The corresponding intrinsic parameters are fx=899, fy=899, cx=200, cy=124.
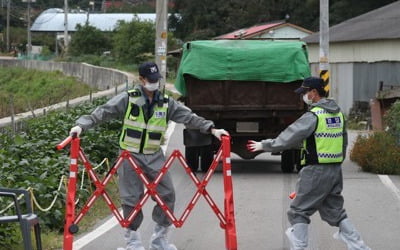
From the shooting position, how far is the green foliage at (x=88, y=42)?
83.8 metres

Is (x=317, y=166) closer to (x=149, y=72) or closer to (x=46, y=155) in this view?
(x=149, y=72)

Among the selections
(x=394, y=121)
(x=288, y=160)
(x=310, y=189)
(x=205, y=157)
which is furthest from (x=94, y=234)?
(x=394, y=121)

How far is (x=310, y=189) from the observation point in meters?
8.38

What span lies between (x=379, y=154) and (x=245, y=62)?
9.74 feet

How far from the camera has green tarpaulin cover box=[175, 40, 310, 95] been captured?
15.9 metres

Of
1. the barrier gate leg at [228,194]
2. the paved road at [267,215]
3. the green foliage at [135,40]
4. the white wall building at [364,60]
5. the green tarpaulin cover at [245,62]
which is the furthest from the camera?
the green foliage at [135,40]

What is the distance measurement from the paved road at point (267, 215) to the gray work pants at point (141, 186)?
914 millimetres

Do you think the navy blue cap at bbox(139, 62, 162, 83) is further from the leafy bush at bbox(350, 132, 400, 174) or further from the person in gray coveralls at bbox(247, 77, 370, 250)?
the leafy bush at bbox(350, 132, 400, 174)

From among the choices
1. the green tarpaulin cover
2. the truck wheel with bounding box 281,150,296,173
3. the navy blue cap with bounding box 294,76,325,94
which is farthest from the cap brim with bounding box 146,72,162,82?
the truck wheel with bounding box 281,150,296,173

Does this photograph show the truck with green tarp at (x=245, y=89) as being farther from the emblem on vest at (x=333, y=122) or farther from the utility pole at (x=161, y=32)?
the utility pole at (x=161, y=32)

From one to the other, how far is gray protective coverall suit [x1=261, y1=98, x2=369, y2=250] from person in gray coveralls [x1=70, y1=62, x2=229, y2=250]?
830mm

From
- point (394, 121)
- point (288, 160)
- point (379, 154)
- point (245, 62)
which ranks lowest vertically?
point (288, 160)

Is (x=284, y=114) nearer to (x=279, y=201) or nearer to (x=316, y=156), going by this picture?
(x=279, y=201)

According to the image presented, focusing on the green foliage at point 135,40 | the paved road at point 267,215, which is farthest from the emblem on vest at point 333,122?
the green foliage at point 135,40
